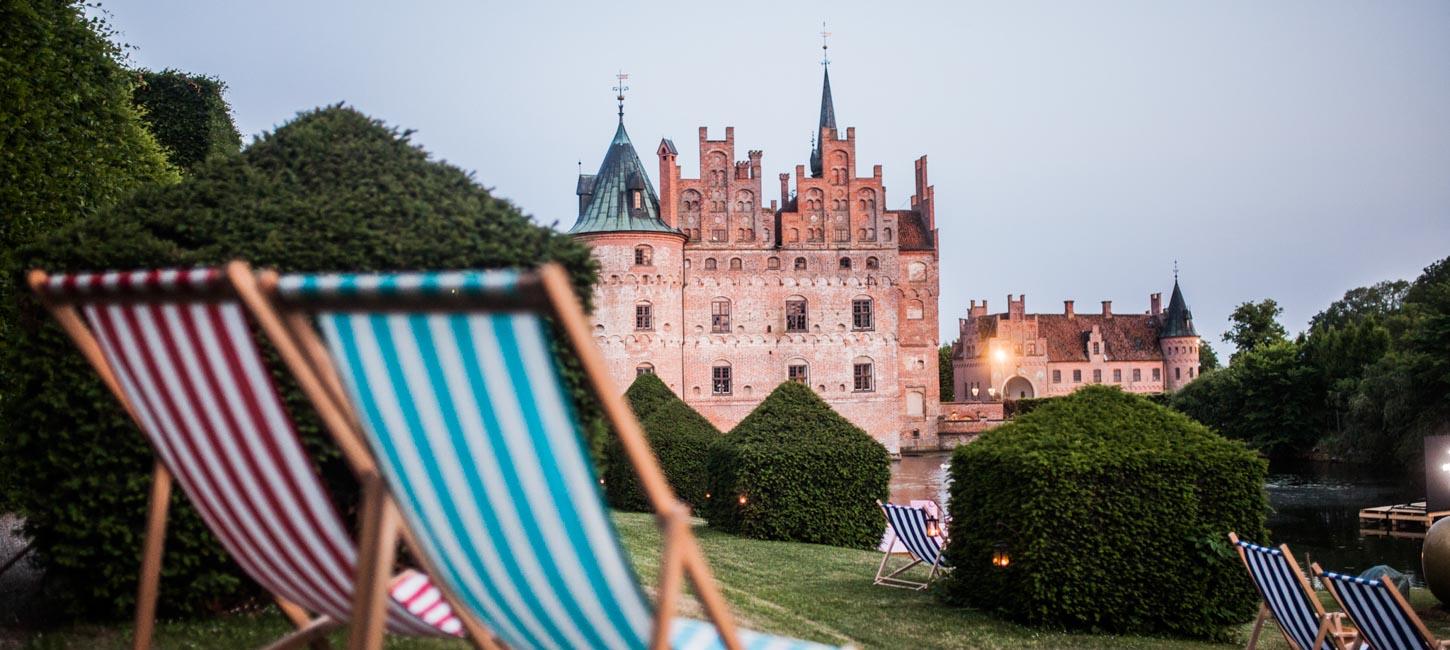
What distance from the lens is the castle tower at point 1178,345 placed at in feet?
214

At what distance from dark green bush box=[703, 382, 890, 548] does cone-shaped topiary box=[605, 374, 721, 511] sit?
3.62 metres

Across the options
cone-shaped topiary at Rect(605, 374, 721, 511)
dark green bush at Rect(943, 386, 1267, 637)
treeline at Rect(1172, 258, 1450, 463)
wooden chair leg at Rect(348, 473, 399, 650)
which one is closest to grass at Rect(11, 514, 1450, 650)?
dark green bush at Rect(943, 386, 1267, 637)

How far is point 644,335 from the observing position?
3900 cm

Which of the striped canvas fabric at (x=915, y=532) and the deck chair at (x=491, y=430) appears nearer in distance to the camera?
the deck chair at (x=491, y=430)

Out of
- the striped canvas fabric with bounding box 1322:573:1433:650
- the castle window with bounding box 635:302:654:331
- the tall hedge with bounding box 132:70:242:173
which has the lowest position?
the striped canvas fabric with bounding box 1322:573:1433:650

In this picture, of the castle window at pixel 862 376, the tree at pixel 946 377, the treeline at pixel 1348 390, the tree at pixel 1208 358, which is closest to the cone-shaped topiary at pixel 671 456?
the castle window at pixel 862 376

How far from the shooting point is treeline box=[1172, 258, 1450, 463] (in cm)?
3150

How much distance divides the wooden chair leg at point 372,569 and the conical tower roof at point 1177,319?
2707 inches

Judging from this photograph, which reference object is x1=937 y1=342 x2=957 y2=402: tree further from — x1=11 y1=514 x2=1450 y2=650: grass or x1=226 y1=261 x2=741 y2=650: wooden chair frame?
x1=226 y1=261 x2=741 y2=650: wooden chair frame

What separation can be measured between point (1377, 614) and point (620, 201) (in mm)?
34533

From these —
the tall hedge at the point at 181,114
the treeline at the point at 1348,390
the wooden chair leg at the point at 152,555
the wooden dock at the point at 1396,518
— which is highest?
the tall hedge at the point at 181,114

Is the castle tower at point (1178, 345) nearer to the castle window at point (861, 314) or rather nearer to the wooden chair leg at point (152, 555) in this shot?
the castle window at point (861, 314)

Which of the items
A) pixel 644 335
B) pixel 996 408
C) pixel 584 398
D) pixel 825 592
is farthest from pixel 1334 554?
pixel 996 408

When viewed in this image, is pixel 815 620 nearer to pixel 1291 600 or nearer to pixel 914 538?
pixel 914 538
